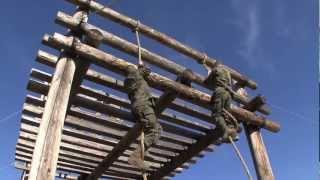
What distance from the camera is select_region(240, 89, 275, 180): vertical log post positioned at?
662 centimetres

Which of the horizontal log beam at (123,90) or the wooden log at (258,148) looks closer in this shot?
the horizontal log beam at (123,90)

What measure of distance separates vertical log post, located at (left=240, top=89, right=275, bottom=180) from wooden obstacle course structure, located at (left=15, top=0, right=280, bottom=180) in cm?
2

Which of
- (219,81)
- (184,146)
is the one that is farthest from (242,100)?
(184,146)

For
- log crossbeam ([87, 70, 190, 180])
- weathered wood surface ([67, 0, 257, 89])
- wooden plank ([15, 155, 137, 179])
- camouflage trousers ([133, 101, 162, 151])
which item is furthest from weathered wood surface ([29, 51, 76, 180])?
wooden plank ([15, 155, 137, 179])

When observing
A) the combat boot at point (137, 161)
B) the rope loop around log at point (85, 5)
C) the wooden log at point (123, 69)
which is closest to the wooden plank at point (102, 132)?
the wooden log at point (123, 69)

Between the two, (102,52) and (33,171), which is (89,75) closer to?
(102,52)

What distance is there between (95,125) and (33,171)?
2.81 m

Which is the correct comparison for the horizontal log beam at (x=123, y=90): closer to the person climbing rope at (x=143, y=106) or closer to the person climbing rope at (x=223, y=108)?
the person climbing rope at (x=143, y=106)

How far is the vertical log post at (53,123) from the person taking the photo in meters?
4.32

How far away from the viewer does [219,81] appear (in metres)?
6.24

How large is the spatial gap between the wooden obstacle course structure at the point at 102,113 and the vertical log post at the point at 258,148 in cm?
2

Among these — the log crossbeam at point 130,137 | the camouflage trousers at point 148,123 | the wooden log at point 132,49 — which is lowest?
the camouflage trousers at point 148,123

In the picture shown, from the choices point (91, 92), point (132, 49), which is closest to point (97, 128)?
point (91, 92)

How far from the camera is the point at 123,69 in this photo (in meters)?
5.51
